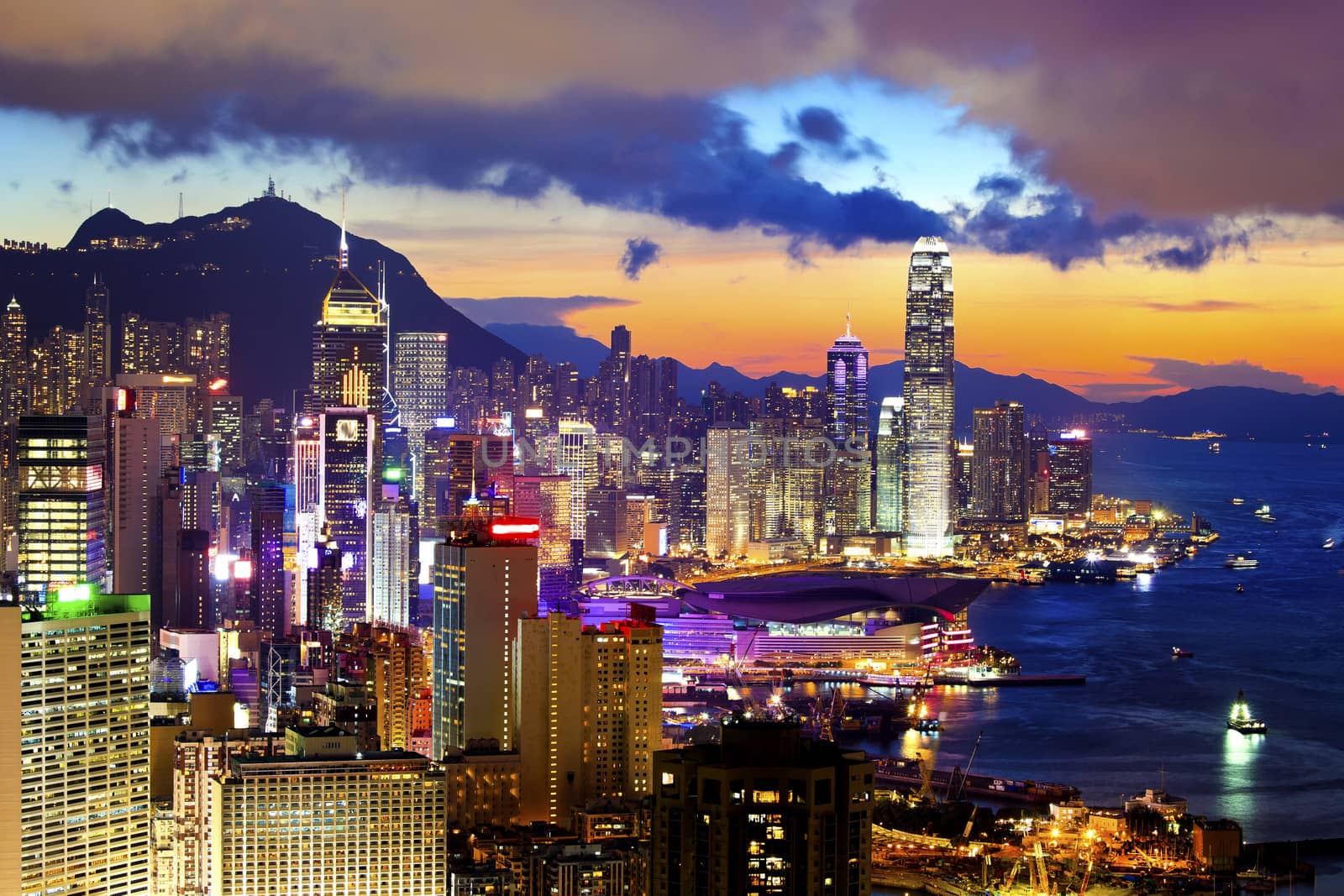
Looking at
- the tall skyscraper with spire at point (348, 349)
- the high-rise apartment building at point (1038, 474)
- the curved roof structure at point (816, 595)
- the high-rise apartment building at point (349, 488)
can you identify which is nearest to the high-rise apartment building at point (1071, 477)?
the high-rise apartment building at point (1038, 474)

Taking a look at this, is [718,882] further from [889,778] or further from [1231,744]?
[1231,744]

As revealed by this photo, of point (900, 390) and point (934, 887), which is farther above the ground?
point (900, 390)

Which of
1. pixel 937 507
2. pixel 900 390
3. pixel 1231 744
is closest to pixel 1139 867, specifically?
pixel 1231 744

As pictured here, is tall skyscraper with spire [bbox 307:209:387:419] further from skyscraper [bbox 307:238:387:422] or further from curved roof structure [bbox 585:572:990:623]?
curved roof structure [bbox 585:572:990:623]

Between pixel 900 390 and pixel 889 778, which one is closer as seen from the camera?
pixel 889 778

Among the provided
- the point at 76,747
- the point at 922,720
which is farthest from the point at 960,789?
the point at 76,747

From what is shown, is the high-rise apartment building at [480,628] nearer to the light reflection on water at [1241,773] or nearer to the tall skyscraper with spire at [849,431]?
the light reflection on water at [1241,773]
